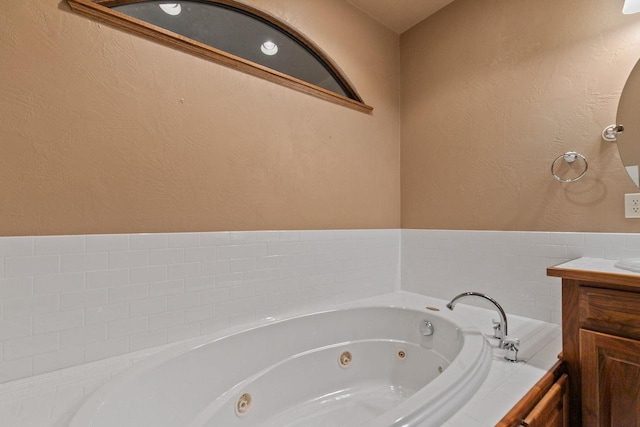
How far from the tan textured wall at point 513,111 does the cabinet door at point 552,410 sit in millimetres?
857

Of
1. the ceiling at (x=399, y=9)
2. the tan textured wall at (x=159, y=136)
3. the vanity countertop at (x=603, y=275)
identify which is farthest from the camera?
the ceiling at (x=399, y=9)

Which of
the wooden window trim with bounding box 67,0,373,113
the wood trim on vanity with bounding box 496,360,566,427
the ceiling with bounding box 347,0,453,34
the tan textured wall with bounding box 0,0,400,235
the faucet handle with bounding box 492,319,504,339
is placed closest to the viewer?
the wood trim on vanity with bounding box 496,360,566,427

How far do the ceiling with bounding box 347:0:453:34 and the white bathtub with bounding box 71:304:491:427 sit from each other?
2.05 metres

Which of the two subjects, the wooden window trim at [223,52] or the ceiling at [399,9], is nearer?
the wooden window trim at [223,52]

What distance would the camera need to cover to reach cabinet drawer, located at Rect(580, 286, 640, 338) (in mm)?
888

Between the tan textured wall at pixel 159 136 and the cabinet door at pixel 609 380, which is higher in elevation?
the tan textured wall at pixel 159 136

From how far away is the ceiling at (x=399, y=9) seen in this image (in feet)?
6.41

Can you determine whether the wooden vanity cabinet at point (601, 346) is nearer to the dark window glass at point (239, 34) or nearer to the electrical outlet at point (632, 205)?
the electrical outlet at point (632, 205)

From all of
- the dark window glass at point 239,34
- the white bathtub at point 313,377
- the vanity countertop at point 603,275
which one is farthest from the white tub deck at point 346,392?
the dark window glass at point 239,34

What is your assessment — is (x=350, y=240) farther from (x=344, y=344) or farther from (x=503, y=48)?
(x=503, y=48)

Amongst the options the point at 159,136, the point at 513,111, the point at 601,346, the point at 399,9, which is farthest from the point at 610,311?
the point at 399,9

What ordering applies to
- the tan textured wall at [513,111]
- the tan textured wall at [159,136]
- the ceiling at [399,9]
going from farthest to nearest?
1. the ceiling at [399,9]
2. the tan textured wall at [513,111]
3. the tan textured wall at [159,136]

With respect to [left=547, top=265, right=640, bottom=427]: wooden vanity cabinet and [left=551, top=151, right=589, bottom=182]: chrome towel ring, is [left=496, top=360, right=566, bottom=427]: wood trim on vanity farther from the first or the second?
[left=551, top=151, right=589, bottom=182]: chrome towel ring

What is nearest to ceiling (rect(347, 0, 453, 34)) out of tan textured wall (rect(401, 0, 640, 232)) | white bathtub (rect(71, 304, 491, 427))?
tan textured wall (rect(401, 0, 640, 232))
